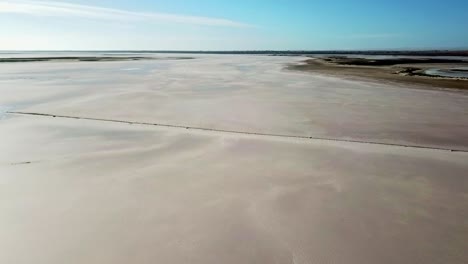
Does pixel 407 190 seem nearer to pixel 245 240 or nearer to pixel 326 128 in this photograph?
pixel 245 240

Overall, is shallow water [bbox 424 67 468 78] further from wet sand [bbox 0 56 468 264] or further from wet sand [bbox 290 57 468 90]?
wet sand [bbox 0 56 468 264]

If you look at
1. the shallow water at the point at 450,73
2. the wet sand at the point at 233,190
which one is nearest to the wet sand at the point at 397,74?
the shallow water at the point at 450,73

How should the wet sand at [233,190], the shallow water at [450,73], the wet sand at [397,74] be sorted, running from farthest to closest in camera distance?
the shallow water at [450,73]
the wet sand at [397,74]
the wet sand at [233,190]

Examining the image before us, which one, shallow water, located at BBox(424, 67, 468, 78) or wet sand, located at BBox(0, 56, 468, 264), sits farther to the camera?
shallow water, located at BBox(424, 67, 468, 78)

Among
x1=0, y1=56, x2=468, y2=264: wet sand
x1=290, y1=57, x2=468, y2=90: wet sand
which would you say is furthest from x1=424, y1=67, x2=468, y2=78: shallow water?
x1=0, y1=56, x2=468, y2=264: wet sand

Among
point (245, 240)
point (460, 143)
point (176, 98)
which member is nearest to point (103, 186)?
point (245, 240)

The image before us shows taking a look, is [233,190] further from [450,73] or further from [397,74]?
[450,73]

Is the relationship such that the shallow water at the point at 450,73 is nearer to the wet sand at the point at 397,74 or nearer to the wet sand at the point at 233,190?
the wet sand at the point at 397,74

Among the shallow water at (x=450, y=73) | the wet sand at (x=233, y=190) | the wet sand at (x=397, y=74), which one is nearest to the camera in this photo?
the wet sand at (x=233, y=190)

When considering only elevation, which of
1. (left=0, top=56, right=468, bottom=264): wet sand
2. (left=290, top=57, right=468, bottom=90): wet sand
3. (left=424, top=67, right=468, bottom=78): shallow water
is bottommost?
(left=0, top=56, right=468, bottom=264): wet sand

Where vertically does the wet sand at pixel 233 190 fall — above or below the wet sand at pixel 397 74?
below
